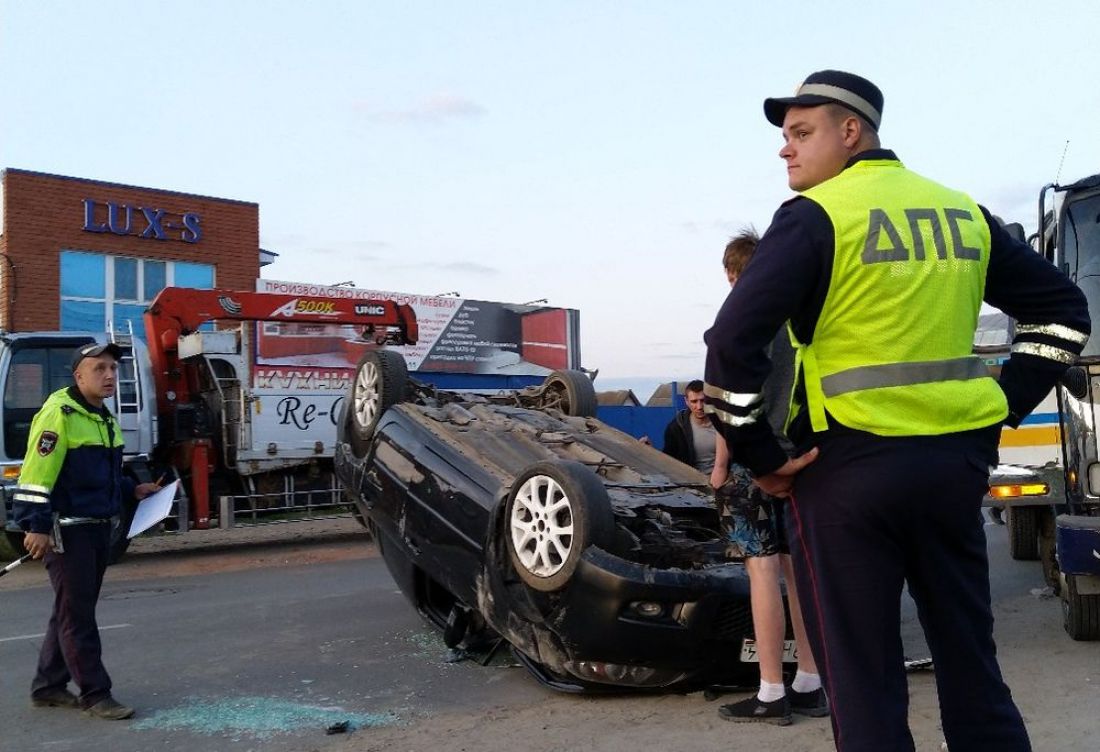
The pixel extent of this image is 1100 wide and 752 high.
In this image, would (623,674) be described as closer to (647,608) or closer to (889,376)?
(647,608)

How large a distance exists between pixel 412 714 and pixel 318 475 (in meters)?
10.4

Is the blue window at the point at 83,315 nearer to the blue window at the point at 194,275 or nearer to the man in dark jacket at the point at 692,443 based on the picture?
the blue window at the point at 194,275

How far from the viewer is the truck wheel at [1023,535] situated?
29.3ft

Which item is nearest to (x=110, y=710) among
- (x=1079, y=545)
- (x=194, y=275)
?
(x=1079, y=545)

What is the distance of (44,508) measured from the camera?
15.3 feet

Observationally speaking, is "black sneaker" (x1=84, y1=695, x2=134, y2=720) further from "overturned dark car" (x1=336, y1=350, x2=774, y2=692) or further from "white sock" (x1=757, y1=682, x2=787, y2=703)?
"white sock" (x1=757, y1=682, x2=787, y2=703)

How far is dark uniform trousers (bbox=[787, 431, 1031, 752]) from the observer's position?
6.89 ft

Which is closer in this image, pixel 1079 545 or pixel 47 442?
pixel 47 442

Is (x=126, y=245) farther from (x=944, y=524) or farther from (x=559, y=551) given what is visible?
(x=944, y=524)

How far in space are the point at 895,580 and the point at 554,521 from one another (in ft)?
7.27

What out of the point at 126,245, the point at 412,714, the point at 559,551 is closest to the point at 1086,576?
the point at 559,551

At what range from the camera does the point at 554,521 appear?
422cm

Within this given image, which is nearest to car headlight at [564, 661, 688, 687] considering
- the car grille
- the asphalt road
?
the asphalt road

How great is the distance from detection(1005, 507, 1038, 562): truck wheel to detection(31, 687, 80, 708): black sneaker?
25.0ft
